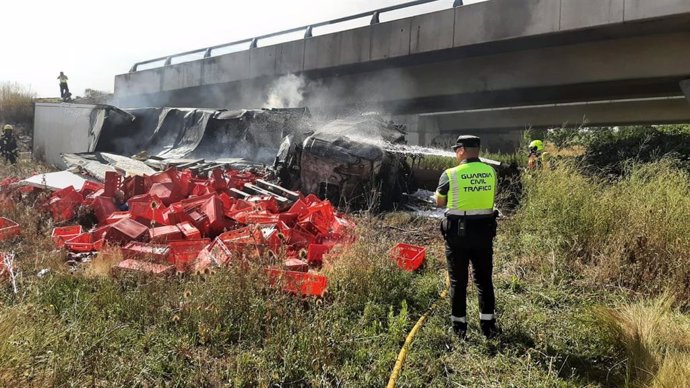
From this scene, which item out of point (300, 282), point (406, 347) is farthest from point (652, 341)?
point (300, 282)

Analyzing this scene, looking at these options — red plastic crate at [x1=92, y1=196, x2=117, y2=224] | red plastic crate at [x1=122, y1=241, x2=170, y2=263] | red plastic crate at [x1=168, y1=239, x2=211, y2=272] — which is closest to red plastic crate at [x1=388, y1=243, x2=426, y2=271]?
red plastic crate at [x1=168, y1=239, x2=211, y2=272]

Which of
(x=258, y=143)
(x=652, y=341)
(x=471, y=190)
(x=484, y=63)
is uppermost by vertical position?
(x=484, y=63)

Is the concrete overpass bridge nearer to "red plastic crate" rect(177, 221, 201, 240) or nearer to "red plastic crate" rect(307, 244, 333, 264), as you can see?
"red plastic crate" rect(307, 244, 333, 264)

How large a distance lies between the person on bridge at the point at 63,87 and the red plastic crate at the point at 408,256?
2472 centimetres

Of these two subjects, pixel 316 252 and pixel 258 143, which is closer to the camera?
pixel 316 252

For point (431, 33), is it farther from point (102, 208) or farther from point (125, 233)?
point (125, 233)

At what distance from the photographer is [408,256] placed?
512 centimetres

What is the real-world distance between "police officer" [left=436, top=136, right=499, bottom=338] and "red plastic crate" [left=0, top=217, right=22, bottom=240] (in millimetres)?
5825

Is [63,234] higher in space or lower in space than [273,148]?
lower

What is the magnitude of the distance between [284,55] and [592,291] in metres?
15.7

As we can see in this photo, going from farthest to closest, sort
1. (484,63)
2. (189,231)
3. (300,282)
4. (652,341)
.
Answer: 1. (484,63)
2. (189,231)
3. (300,282)
4. (652,341)

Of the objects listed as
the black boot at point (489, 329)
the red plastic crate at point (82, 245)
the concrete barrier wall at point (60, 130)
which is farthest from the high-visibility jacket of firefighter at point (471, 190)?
the concrete barrier wall at point (60, 130)

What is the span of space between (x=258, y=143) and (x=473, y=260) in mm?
9504

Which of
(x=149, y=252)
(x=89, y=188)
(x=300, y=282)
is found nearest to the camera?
(x=300, y=282)
